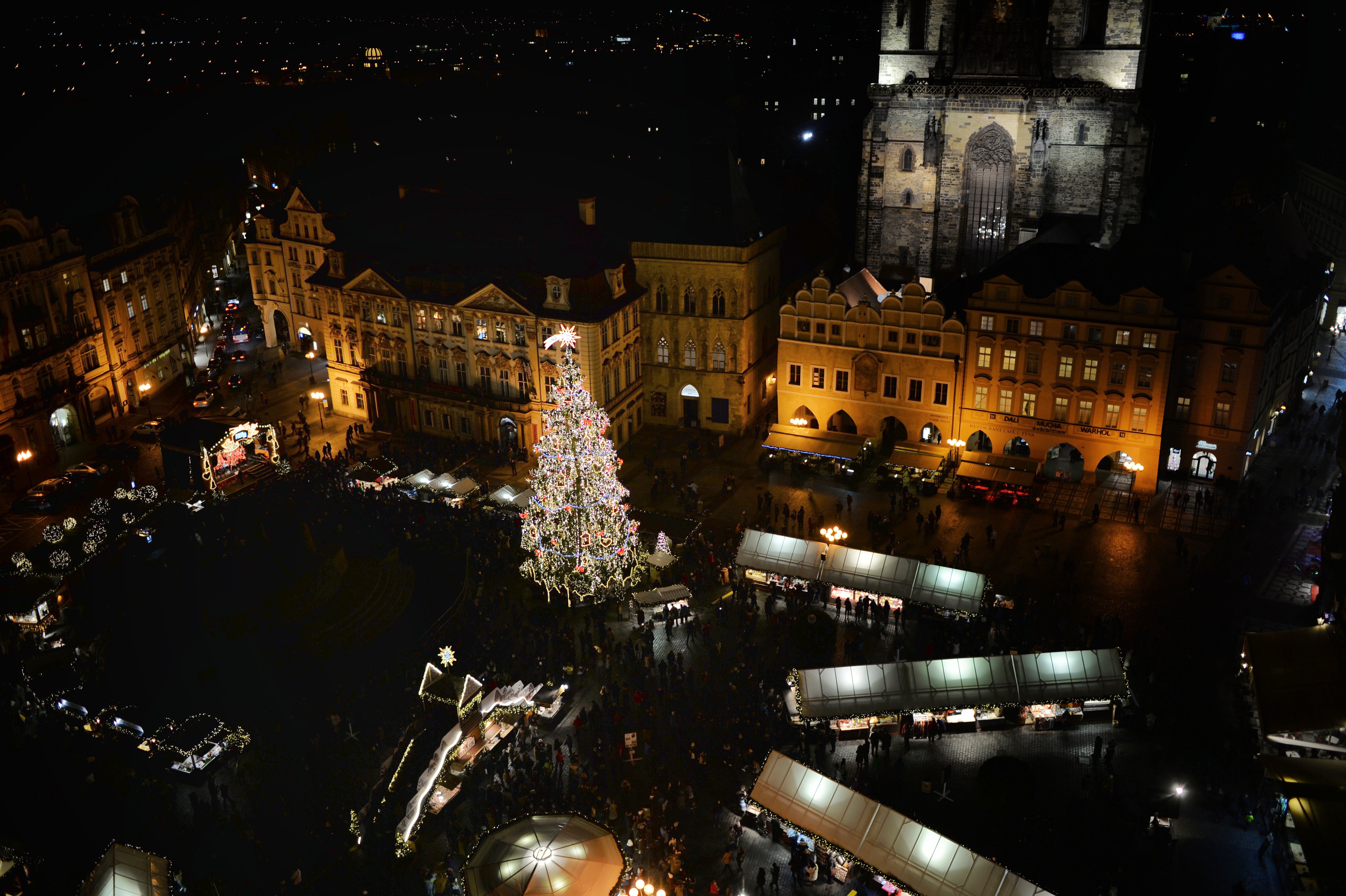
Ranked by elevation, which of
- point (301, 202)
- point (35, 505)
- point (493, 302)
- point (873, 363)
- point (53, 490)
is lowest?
point (35, 505)

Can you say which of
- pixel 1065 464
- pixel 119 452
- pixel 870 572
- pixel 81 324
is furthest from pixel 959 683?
pixel 81 324

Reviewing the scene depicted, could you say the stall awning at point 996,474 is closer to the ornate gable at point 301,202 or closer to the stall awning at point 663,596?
the stall awning at point 663,596

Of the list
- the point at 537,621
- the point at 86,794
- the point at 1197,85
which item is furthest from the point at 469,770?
the point at 1197,85

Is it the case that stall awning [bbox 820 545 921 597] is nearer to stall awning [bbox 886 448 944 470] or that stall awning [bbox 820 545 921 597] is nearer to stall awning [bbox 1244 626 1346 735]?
stall awning [bbox 886 448 944 470]

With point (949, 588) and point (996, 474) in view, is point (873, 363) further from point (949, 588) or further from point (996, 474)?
point (949, 588)

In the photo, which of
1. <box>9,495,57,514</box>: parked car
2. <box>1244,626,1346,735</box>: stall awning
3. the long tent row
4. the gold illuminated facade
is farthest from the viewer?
<box>9,495,57,514</box>: parked car

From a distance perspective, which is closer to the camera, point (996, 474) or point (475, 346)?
point (996, 474)

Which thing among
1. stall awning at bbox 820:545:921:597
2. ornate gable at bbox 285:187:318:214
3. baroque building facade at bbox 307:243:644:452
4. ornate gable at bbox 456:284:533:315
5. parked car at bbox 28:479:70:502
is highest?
ornate gable at bbox 285:187:318:214

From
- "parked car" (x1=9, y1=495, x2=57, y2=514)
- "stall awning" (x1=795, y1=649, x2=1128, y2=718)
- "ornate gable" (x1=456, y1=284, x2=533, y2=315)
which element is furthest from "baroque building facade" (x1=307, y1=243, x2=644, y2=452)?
"stall awning" (x1=795, y1=649, x2=1128, y2=718)

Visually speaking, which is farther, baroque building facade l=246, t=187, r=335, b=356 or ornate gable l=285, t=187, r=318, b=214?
baroque building facade l=246, t=187, r=335, b=356
